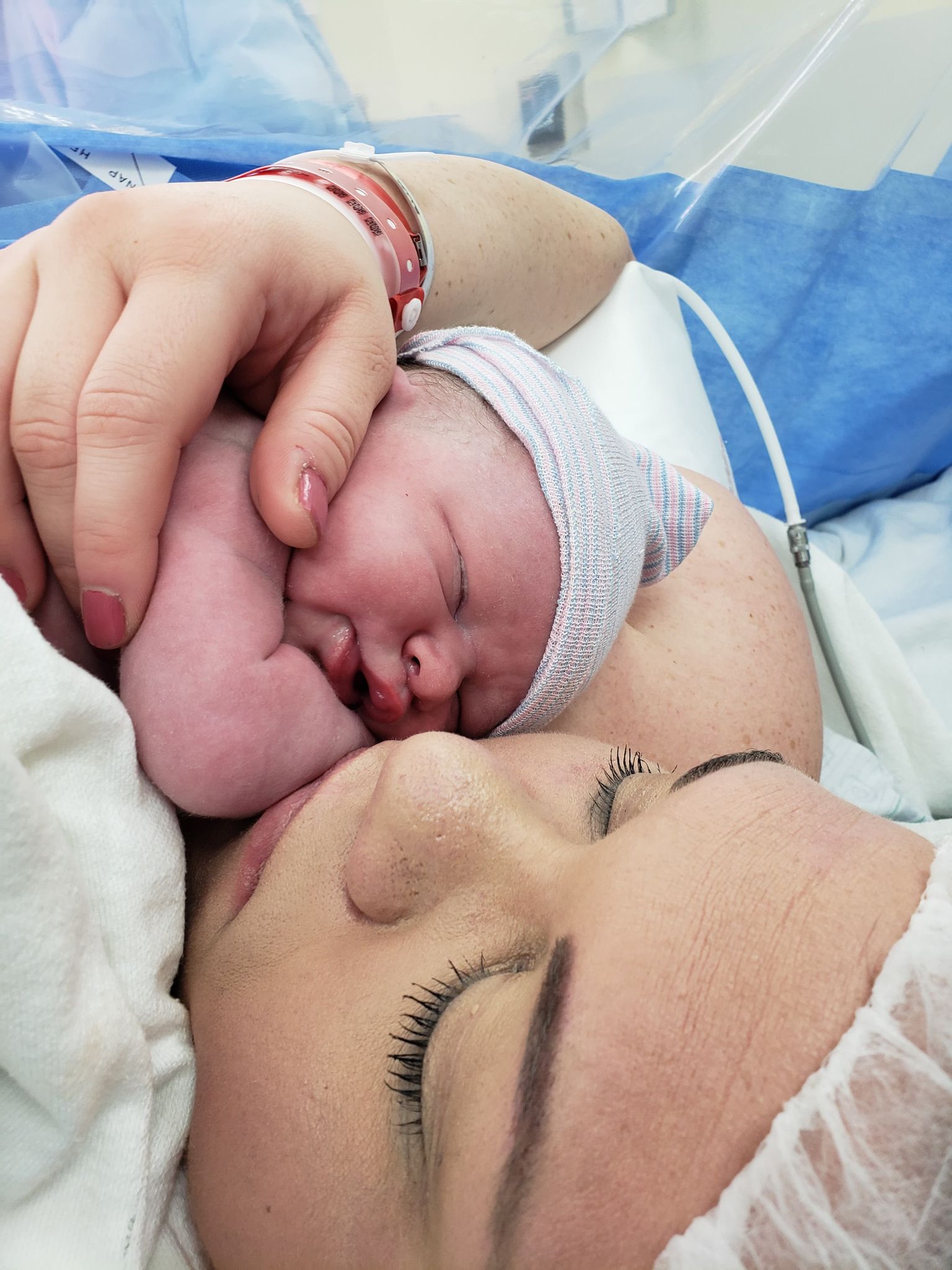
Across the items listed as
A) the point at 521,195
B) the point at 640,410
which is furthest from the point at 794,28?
the point at 640,410

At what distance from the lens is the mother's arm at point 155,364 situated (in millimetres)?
748

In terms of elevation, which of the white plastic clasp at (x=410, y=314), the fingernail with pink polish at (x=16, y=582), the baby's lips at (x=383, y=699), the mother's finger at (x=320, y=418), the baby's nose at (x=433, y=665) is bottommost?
the baby's lips at (x=383, y=699)

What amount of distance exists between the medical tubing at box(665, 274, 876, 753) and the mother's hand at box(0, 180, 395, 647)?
958mm

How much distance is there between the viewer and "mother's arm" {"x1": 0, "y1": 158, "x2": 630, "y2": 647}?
0.75 m

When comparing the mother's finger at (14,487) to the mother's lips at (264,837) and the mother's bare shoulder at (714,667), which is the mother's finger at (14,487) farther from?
the mother's bare shoulder at (714,667)

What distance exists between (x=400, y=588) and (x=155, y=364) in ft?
0.99

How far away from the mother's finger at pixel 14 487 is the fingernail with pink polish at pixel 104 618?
69 mm

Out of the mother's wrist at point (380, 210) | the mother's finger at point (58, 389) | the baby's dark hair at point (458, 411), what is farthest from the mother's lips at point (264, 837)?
the mother's wrist at point (380, 210)

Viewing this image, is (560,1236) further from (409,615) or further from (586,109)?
(586,109)

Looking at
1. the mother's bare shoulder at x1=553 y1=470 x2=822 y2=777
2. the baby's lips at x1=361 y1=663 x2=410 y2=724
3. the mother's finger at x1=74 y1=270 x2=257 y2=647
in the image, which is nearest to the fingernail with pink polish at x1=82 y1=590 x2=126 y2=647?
the mother's finger at x1=74 y1=270 x2=257 y2=647

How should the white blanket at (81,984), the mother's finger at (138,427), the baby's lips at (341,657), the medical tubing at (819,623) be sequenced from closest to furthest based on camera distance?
the white blanket at (81,984), the mother's finger at (138,427), the baby's lips at (341,657), the medical tubing at (819,623)

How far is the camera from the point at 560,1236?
1.60ft

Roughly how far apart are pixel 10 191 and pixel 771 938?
162cm

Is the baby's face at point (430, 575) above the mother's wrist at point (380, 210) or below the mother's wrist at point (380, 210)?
below
